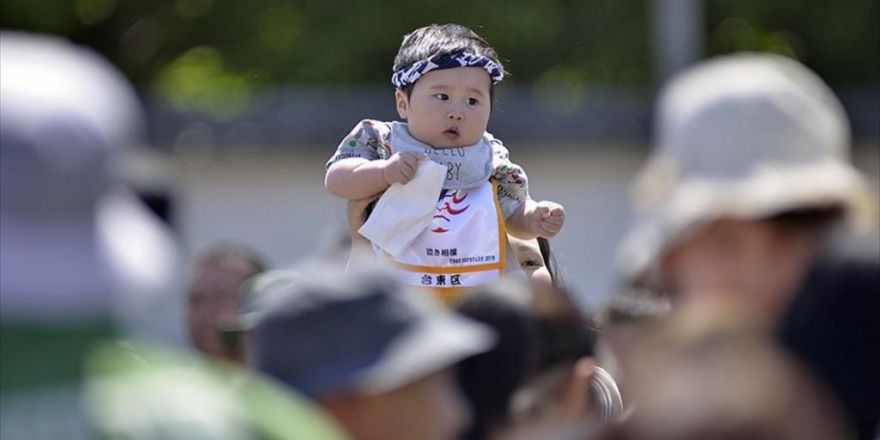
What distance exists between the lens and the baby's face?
15.0 ft

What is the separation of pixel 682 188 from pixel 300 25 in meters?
16.2

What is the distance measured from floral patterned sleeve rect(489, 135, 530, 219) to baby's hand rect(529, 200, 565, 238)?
0.10 metres

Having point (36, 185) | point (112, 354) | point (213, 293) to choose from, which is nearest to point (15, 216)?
point (36, 185)

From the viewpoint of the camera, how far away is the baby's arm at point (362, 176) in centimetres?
451

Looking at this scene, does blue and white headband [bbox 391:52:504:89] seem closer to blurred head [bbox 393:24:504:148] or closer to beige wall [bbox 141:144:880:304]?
blurred head [bbox 393:24:504:148]

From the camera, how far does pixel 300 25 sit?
62.6 ft

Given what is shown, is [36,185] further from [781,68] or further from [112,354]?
[781,68]

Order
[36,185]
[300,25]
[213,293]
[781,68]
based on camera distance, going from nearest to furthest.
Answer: [36,185] → [781,68] → [213,293] → [300,25]

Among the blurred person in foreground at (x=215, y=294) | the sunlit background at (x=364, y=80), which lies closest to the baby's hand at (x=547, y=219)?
the blurred person in foreground at (x=215, y=294)

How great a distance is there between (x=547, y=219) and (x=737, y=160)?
154 cm

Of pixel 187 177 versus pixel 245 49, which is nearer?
pixel 187 177

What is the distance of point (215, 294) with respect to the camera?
696 cm

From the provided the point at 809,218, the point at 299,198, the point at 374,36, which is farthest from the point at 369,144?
the point at 374,36

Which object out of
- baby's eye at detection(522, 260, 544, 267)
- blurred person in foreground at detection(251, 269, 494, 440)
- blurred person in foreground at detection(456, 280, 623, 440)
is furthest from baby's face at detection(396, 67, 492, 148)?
blurred person in foreground at detection(251, 269, 494, 440)
